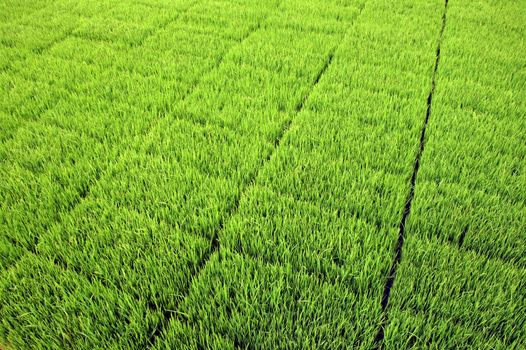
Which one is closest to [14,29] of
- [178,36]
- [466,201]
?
[178,36]

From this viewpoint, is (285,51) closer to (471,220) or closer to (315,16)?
(315,16)

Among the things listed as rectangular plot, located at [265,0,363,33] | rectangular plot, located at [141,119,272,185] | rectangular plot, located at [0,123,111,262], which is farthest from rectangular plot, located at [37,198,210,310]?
rectangular plot, located at [265,0,363,33]

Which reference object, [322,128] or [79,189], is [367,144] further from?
[79,189]

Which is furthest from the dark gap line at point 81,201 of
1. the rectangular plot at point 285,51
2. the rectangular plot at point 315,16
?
the rectangular plot at point 315,16

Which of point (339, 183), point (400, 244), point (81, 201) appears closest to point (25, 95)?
point (81, 201)

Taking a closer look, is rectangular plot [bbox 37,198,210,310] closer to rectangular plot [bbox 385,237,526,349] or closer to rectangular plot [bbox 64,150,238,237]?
rectangular plot [bbox 64,150,238,237]

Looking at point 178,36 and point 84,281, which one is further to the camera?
point 178,36

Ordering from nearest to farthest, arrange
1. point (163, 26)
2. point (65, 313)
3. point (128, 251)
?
point (65, 313) → point (128, 251) → point (163, 26)

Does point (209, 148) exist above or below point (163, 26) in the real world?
below
